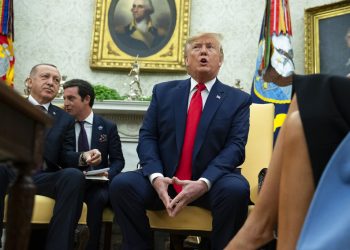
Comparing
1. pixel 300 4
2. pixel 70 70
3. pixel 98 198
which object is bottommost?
pixel 98 198

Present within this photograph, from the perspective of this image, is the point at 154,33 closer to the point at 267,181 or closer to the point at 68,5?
the point at 68,5

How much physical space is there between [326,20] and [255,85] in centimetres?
117

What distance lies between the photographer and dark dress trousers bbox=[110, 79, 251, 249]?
258cm

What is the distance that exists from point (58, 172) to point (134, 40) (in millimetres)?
3031

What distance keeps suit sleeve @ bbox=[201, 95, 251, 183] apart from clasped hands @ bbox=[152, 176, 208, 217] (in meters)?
0.09

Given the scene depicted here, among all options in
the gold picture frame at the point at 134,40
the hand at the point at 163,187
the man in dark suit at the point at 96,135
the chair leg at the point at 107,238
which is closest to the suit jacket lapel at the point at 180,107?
the hand at the point at 163,187

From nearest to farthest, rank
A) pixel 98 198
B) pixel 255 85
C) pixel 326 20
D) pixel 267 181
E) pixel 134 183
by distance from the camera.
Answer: pixel 267 181 → pixel 134 183 → pixel 98 198 → pixel 255 85 → pixel 326 20

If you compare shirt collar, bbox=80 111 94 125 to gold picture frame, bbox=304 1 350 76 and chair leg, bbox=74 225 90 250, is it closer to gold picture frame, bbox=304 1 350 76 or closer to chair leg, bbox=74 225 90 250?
chair leg, bbox=74 225 90 250

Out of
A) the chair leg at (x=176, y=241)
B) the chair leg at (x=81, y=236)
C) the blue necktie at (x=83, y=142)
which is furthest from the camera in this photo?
the blue necktie at (x=83, y=142)

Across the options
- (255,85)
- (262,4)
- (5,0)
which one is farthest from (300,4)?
(5,0)

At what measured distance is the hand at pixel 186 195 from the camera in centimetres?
257

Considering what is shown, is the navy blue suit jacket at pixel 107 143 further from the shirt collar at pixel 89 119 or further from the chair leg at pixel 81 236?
the chair leg at pixel 81 236

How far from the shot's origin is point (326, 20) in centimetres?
559

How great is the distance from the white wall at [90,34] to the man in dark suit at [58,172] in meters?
2.08
